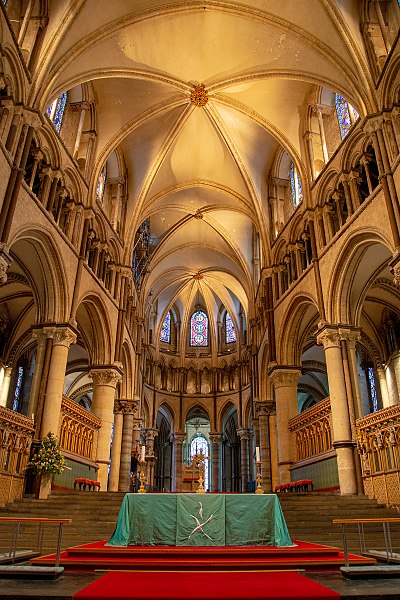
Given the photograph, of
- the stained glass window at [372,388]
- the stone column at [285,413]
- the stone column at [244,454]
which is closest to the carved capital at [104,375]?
the stone column at [285,413]

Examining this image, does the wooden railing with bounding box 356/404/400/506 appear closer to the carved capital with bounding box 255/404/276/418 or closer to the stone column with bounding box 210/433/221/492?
the carved capital with bounding box 255/404/276/418

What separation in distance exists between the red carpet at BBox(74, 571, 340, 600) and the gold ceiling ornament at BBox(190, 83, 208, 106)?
18215 millimetres

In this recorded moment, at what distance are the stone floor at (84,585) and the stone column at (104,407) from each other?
1335cm

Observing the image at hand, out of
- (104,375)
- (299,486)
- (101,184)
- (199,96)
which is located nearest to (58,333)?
(104,375)

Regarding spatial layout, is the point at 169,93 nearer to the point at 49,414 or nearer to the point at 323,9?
the point at 323,9

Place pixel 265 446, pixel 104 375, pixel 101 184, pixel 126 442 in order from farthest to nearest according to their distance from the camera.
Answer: pixel 126 442, pixel 265 446, pixel 101 184, pixel 104 375

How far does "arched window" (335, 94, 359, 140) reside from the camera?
1680 cm

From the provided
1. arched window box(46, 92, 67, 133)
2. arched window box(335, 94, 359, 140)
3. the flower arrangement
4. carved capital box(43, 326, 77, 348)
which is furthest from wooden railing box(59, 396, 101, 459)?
arched window box(335, 94, 359, 140)

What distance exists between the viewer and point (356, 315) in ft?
53.4

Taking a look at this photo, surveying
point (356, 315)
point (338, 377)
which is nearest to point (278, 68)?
point (356, 315)

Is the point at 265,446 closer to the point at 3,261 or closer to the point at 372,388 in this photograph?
the point at 372,388

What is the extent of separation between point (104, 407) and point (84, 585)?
574 inches

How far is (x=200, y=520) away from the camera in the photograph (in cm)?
795

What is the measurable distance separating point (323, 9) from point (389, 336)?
1421 cm
